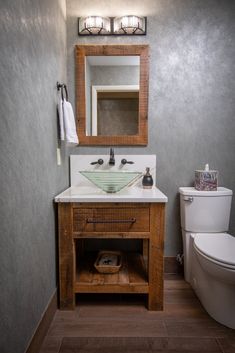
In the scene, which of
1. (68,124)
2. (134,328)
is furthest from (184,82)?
(134,328)

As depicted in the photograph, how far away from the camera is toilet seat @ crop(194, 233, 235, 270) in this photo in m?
1.28

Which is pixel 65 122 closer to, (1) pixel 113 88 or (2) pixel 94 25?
(1) pixel 113 88

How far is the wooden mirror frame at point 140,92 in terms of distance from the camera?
1.85m

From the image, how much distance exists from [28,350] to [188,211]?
1334 mm

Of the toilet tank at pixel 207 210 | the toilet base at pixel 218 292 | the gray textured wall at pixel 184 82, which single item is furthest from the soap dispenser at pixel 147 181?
the toilet base at pixel 218 292

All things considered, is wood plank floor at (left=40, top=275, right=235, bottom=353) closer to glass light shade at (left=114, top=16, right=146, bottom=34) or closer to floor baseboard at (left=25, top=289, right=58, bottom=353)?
floor baseboard at (left=25, top=289, right=58, bottom=353)

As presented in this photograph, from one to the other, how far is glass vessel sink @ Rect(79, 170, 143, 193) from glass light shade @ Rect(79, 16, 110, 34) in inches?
46.4

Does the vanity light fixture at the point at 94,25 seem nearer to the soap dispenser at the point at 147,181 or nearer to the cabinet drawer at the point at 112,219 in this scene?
the soap dispenser at the point at 147,181

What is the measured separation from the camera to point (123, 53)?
1.85 metres

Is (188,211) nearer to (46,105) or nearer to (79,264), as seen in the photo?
(79,264)

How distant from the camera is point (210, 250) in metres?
1.41

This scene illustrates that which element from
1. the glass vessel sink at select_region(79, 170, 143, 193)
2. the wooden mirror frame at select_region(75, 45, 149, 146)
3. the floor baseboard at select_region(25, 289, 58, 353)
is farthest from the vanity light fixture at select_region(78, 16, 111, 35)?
the floor baseboard at select_region(25, 289, 58, 353)

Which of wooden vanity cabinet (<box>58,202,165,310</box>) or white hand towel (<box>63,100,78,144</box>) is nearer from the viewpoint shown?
wooden vanity cabinet (<box>58,202,165,310</box>)

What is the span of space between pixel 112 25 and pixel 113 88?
0.50 m
